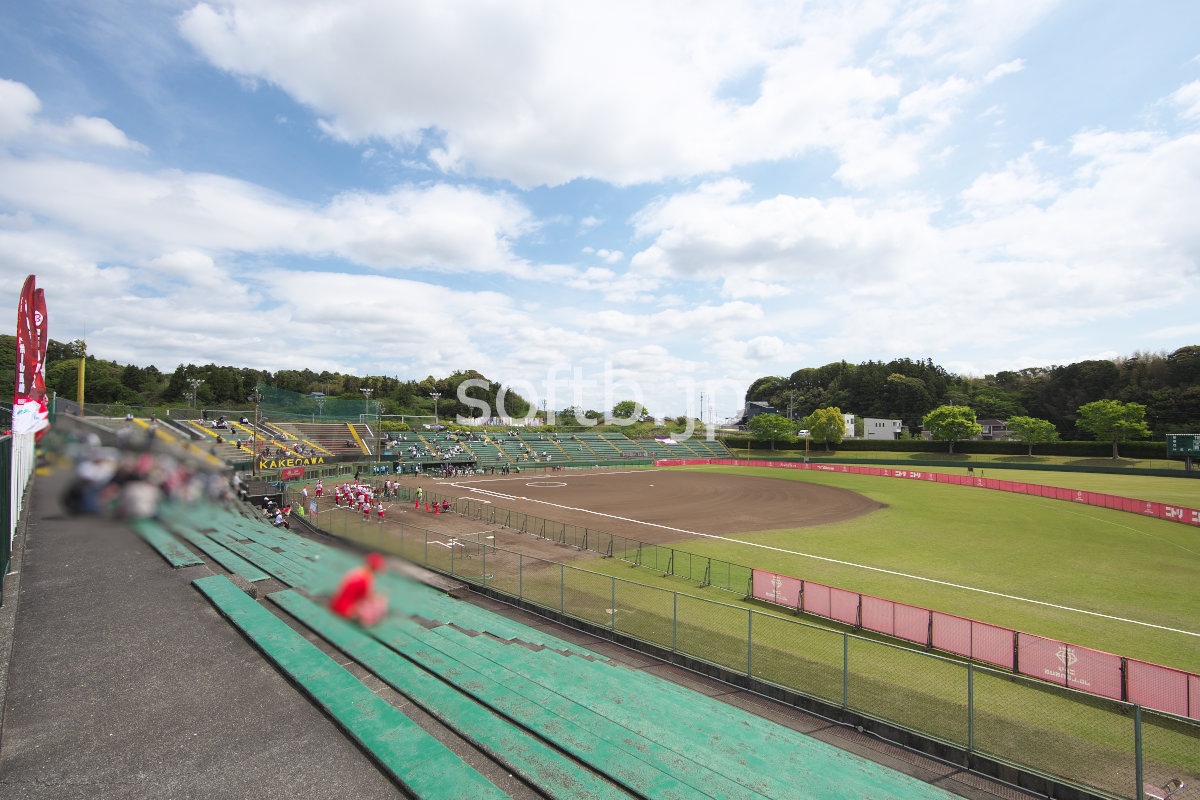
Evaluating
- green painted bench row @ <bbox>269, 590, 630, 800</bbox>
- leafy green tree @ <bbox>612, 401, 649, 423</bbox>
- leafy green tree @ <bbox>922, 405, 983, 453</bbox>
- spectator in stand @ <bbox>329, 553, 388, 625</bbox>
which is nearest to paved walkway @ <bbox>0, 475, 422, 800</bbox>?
green painted bench row @ <bbox>269, 590, 630, 800</bbox>

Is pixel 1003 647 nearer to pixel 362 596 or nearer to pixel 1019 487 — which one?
pixel 362 596

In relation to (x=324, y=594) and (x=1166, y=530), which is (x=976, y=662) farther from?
(x=1166, y=530)

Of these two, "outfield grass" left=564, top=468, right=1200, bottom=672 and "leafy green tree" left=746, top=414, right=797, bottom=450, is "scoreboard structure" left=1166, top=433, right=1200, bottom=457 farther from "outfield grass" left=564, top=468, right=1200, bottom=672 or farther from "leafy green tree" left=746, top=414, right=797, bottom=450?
"leafy green tree" left=746, top=414, right=797, bottom=450

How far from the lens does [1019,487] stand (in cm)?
5019

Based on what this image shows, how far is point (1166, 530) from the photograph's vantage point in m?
31.6

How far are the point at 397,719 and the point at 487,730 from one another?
5.27 feet

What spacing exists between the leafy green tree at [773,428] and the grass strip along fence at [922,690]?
306 ft

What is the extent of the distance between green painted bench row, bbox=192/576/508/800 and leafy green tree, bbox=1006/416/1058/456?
103 meters

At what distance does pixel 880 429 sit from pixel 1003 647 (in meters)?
131

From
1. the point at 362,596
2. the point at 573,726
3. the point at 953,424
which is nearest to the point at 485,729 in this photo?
the point at 573,726

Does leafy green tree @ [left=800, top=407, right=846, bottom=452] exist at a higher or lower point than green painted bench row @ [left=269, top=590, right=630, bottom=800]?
higher

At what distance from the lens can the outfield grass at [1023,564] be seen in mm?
17406

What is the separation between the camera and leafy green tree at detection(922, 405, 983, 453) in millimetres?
91062

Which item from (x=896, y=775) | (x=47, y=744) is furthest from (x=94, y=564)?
(x=896, y=775)
